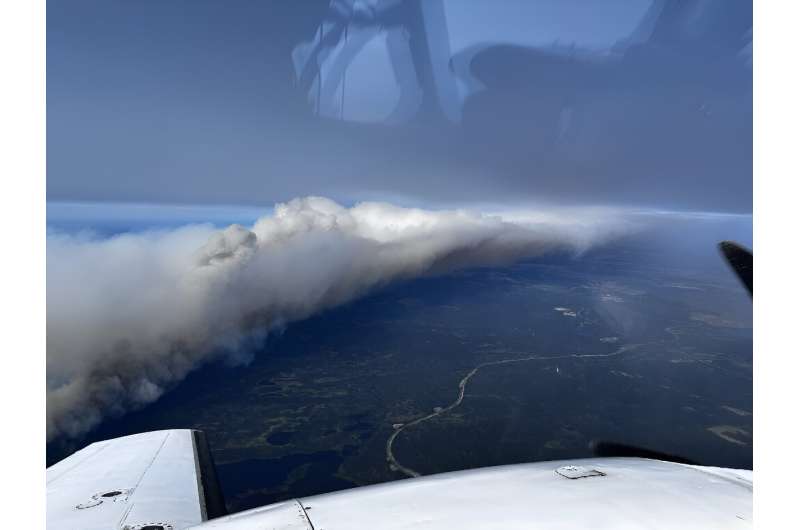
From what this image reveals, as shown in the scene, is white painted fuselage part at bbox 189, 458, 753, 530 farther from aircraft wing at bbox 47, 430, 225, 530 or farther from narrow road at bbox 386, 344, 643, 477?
narrow road at bbox 386, 344, 643, 477

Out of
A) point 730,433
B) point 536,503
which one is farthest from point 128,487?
point 730,433

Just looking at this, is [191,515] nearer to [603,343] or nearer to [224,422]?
[224,422]

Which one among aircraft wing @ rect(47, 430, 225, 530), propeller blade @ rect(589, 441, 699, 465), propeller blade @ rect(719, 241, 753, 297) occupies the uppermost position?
propeller blade @ rect(719, 241, 753, 297)

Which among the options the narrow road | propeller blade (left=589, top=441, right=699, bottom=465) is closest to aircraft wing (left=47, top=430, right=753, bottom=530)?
propeller blade (left=589, top=441, right=699, bottom=465)

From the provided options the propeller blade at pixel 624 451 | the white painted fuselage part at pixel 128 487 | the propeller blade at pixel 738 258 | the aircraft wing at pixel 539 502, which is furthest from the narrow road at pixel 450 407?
the propeller blade at pixel 738 258

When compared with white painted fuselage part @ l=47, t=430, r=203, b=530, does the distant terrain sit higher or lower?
lower

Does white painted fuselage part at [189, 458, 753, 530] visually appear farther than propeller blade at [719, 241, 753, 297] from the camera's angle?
No

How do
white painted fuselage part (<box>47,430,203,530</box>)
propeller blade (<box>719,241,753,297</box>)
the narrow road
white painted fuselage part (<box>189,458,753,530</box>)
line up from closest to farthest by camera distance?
1. white painted fuselage part (<box>189,458,753,530</box>)
2. propeller blade (<box>719,241,753,297</box>)
3. white painted fuselage part (<box>47,430,203,530</box>)
4. the narrow road

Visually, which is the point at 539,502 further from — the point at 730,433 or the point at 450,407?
the point at 730,433
